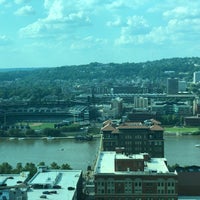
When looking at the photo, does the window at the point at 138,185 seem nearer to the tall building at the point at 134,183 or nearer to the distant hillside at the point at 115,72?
the tall building at the point at 134,183

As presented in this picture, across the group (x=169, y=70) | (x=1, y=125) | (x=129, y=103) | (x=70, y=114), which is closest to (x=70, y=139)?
(x=1, y=125)

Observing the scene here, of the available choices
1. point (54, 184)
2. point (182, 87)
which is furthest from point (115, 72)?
point (54, 184)

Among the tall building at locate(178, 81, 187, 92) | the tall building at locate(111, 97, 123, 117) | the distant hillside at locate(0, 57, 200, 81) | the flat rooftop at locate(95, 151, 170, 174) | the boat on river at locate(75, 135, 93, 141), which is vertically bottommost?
the boat on river at locate(75, 135, 93, 141)

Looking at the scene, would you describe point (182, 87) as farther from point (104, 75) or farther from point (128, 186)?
point (128, 186)

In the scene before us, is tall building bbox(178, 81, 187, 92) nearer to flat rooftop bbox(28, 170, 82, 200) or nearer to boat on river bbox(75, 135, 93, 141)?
boat on river bbox(75, 135, 93, 141)

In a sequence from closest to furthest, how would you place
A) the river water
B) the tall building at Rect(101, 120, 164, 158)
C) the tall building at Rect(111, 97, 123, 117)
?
1. the tall building at Rect(101, 120, 164, 158)
2. the river water
3. the tall building at Rect(111, 97, 123, 117)

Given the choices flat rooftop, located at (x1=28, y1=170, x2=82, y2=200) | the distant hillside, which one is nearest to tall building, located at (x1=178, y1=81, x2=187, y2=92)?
the distant hillside

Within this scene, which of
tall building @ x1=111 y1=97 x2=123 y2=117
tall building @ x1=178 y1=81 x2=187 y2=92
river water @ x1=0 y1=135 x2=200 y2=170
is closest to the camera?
river water @ x1=0 y1=135 x2=200 y2=170
